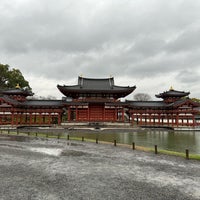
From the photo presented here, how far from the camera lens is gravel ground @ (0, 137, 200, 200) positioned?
634 cm

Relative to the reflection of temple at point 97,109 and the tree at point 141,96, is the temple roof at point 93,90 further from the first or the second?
the tree at point 141,96

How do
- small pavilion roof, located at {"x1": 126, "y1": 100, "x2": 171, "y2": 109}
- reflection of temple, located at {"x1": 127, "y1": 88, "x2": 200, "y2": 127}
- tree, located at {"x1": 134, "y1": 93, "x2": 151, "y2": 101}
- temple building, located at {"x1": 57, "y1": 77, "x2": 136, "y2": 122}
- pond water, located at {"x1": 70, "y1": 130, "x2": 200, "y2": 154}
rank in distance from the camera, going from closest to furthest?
pond water, located at {"x1": 70, "y1": 130, "x2": 200, "y2": 154} < reflection of temple, located at {"x1": 127, "y1": 88, "x2": 200, "y2": 127} < temple building, located at {"x1": 57, "y1": 77, "x2": 136, "y2": 122} < small pavilion roof, located at {"x1": 126, "y1": 100, "x2": 171, "y2": 109} < tree, located at {"x1": 134, "y1": 93, "x2": 151, "y2": 101}

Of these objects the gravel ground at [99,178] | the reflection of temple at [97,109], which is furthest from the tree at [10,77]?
the gravel ground at [99,178]

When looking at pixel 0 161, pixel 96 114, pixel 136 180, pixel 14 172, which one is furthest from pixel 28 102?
pixel 136 180

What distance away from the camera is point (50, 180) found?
775 centimetres

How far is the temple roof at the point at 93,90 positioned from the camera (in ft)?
142

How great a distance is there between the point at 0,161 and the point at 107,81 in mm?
41357

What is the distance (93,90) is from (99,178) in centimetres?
3567

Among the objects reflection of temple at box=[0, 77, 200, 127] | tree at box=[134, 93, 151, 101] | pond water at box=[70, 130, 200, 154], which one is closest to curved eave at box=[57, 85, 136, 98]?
reflection of temple at box=[0, 77, 200, 127]

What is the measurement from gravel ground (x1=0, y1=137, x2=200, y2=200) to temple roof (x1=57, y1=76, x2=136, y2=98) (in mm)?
A: 31837

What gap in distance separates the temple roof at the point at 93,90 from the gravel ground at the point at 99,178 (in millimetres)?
31837

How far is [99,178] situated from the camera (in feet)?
26.7

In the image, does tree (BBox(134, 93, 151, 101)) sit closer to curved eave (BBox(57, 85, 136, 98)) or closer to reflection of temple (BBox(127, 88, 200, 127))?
reflection of temple (BBox(127, 88, 200, 127))

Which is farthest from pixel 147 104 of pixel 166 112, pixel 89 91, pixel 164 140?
pixel 164 140
